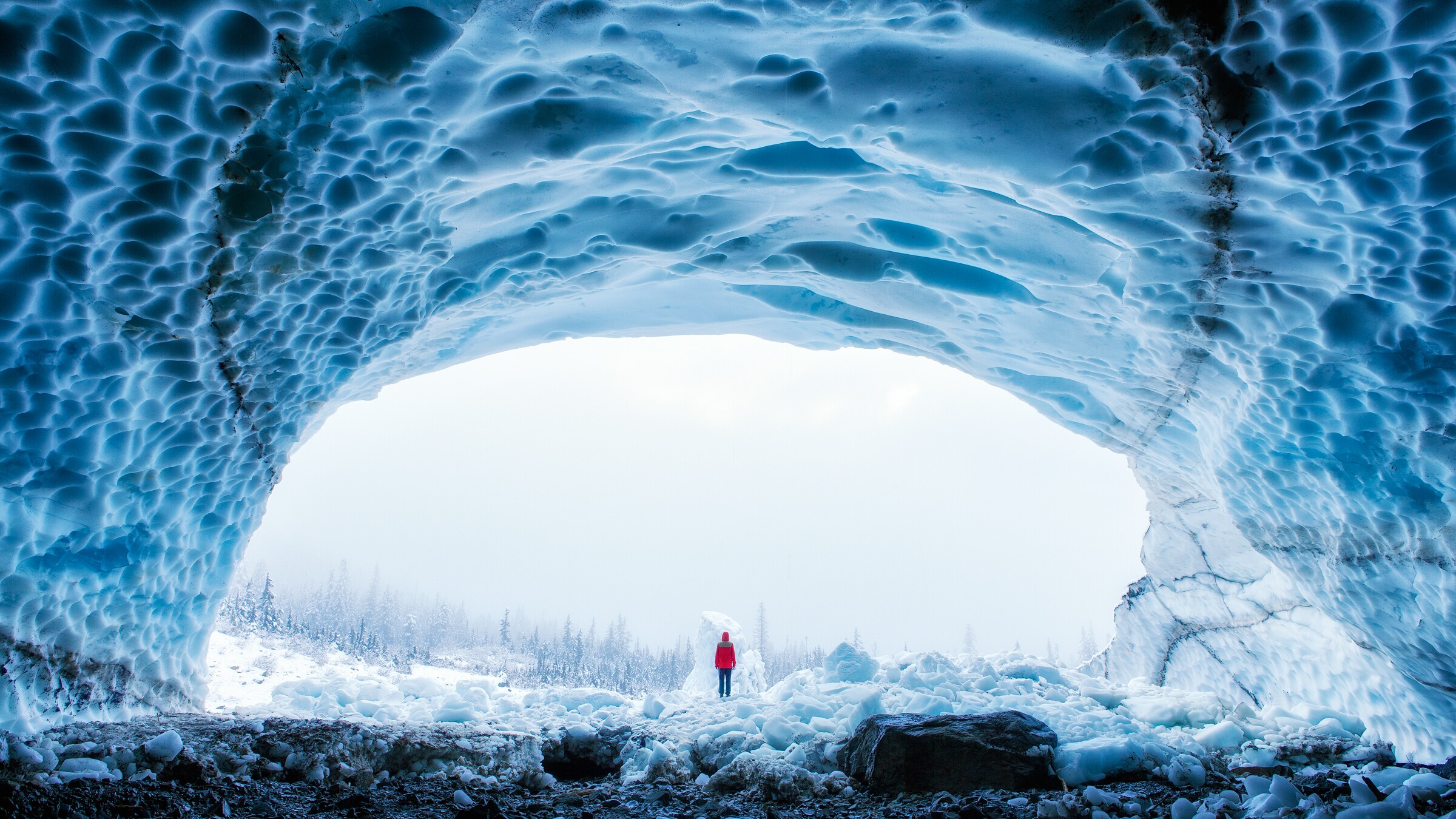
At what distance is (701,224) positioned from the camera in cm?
534

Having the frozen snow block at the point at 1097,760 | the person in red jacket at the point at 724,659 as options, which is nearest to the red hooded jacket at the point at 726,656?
the person in red jacket at the point at 724,659

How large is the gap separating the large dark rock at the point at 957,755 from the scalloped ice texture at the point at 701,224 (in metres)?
2.57

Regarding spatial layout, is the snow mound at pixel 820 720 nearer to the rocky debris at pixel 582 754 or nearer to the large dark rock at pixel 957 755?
the rocky debris at pixel 582 754

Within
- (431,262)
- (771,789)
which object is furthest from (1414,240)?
(431,262)

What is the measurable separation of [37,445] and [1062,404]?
8.26 metres

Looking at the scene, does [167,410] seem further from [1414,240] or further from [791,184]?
[1414,240]

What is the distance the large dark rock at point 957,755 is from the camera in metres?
4.03

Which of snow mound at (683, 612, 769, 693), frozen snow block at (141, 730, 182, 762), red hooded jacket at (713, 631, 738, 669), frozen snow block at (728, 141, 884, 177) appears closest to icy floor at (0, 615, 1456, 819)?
frozen snow block at (141, 730, 182, 762)

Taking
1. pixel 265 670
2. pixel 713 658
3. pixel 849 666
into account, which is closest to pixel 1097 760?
pixel 849 666

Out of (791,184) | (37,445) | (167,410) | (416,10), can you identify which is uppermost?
(791,184)

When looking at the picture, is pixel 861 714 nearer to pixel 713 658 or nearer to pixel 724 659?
pixel 724 659

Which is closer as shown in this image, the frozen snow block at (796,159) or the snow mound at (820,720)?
the snow mound at (820,720)

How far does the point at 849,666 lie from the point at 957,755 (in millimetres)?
3778

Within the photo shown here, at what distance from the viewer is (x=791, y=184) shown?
5.00 meters
